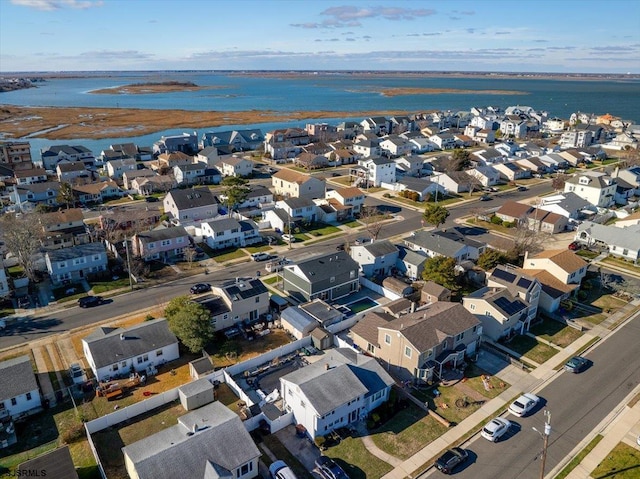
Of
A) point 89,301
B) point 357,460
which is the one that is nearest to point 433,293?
point 357,460

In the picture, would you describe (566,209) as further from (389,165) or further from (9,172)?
(9,172)

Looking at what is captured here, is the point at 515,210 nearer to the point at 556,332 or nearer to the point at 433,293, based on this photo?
the point at 556,332

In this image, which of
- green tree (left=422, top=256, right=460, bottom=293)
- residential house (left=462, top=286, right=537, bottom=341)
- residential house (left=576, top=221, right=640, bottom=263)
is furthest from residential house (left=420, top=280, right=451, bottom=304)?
residential house (left=576, top=221, right=640, bottom=263)

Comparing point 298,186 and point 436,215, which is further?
point 298,186

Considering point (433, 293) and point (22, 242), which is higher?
point (22, 242)

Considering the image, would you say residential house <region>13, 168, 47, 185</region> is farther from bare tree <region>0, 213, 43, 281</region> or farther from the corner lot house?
the corner lot house

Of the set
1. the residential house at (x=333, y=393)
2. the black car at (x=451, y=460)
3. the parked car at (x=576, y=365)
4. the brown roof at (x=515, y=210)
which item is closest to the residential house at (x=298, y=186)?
the brown roof at (x=515, y=210)
